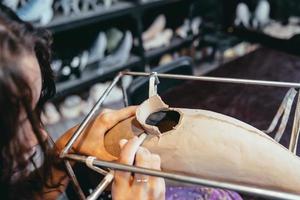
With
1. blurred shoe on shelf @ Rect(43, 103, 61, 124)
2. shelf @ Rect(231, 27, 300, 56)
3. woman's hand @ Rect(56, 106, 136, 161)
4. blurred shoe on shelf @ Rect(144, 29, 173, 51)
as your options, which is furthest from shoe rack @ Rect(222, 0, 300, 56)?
woman's hand @ Rect(56, 106, 136, 161)

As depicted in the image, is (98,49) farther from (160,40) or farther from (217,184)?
(217,184)

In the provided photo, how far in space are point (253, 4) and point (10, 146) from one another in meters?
2.42

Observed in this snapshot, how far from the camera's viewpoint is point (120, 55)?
6.62ft

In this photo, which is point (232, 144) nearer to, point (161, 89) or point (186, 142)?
point (186, 142)

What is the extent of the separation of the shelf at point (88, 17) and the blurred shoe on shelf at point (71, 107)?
1.53 ft

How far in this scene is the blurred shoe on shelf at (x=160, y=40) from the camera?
7.18 feet

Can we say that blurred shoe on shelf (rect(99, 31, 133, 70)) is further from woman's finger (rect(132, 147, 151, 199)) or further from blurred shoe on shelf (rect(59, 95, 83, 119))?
woman's finger (rect(132, 147, 151, 199))

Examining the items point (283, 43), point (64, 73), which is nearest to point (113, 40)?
point (64, 73)

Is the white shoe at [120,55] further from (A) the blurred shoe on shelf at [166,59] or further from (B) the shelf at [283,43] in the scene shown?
(B) the shelf at [283,43]

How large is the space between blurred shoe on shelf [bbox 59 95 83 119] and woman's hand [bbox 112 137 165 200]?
1594 millimetres

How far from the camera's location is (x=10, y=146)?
1.31 ft

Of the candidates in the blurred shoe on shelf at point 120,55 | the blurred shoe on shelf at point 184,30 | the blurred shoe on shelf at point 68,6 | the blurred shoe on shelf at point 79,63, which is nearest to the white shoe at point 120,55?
the blurred shoe on shelf at point 120,55

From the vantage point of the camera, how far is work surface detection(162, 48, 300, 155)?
84cm

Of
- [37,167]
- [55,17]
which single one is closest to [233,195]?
[37,167]
